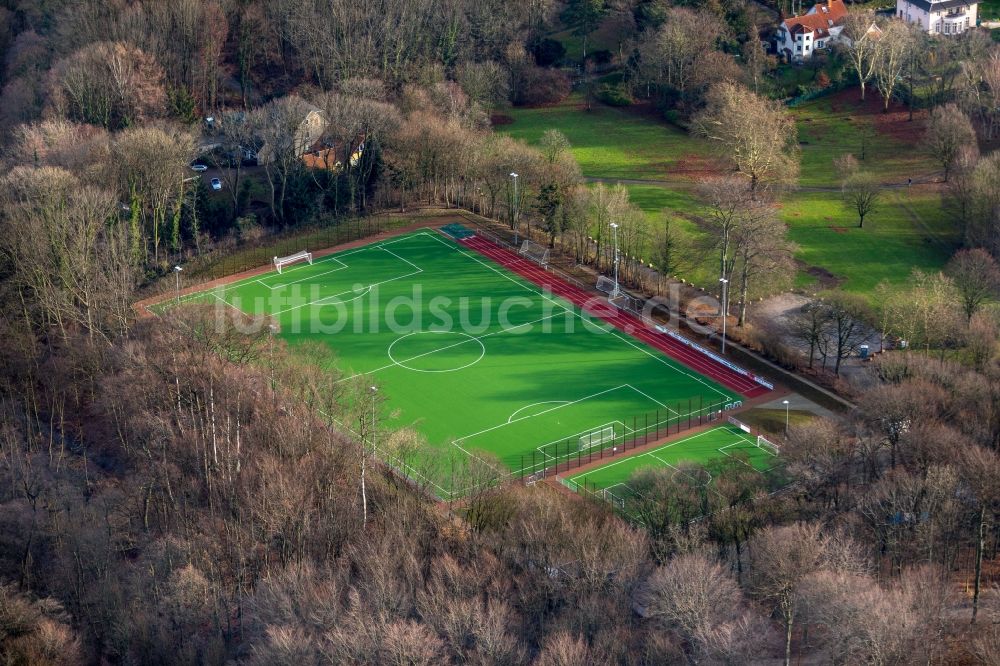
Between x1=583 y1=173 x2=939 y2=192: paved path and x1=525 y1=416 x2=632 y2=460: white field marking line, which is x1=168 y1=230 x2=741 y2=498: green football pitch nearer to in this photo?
x1=525 y1=416 x2=632 y2=460: white field marking line

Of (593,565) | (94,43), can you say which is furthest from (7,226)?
(593,565)

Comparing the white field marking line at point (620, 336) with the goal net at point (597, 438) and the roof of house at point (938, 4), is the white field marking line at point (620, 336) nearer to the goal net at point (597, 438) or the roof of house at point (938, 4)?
the goal net at point (597, 438)

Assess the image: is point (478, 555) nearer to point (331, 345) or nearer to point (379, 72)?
point (331, 345)

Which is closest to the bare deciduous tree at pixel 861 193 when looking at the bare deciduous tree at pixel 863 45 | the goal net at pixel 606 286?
the bare deciduous tree at pixel 863 45

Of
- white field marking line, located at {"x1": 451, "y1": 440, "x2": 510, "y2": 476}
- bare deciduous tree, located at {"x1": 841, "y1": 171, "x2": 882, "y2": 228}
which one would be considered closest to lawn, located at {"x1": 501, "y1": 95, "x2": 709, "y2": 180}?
bare deciduous tree, located at {"x1": 841, "y1": 171, "x2": 882, "y2": 228}

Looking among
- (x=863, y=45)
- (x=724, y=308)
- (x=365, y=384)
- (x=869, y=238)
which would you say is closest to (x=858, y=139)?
(x=863, y=45)
